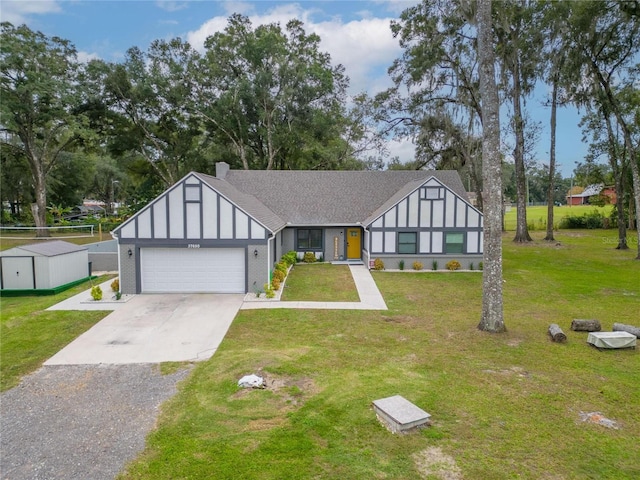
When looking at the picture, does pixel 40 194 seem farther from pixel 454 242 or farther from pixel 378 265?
pixel 454 242

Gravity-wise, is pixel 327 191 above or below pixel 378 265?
above

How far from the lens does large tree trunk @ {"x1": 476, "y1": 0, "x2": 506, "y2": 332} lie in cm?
1019

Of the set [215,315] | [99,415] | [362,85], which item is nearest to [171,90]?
[362,85]

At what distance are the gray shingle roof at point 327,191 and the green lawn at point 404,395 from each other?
34.2ft

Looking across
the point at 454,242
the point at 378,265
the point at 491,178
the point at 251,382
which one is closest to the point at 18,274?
the point at 251,382

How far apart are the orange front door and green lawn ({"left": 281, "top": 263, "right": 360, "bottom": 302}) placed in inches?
67.5

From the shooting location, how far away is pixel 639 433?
5.75 meters

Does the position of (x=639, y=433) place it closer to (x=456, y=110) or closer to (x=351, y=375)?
(x=351, y=375)

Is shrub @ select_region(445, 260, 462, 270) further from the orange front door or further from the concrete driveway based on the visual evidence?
the concrete driveway

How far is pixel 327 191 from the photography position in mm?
23953

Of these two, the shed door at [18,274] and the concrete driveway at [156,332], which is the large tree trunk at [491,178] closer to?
the concrete driveway at [156,332]

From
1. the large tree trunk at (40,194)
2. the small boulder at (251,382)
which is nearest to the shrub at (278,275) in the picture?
the small boulder at (251,382)

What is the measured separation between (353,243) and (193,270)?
9808mm

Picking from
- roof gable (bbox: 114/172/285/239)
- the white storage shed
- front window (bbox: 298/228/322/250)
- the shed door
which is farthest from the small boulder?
front window (bbox: 298/228/322/250)
